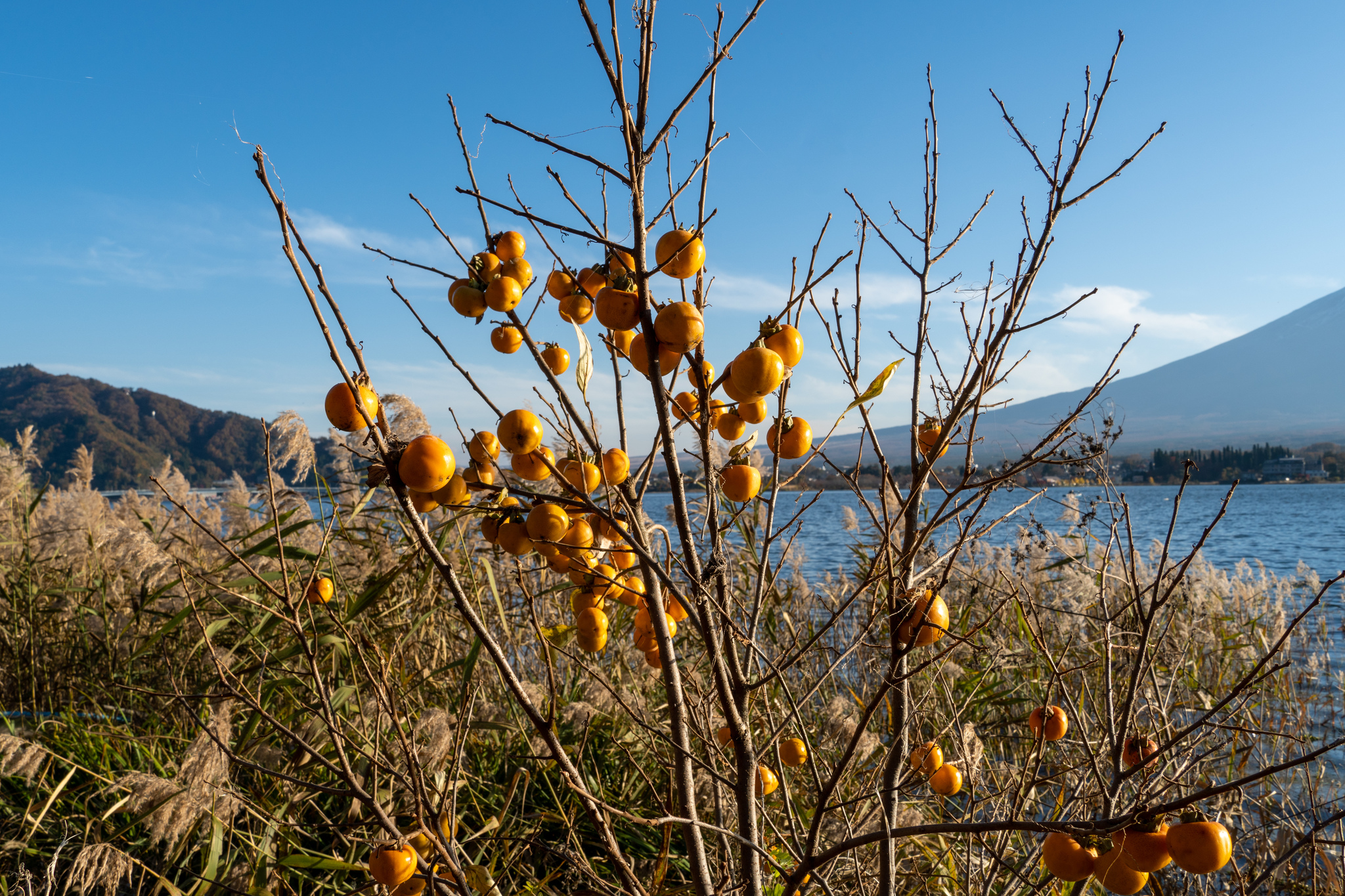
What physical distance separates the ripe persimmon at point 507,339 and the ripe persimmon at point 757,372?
39 centimetres

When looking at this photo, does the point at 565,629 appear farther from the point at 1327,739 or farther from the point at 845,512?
the point at 1327,739

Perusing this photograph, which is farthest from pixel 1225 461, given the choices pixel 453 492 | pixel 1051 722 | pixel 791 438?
pixel 453 492

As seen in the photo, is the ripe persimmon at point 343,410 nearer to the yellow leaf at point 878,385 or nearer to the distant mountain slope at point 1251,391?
the yellow leaf at point 878,385

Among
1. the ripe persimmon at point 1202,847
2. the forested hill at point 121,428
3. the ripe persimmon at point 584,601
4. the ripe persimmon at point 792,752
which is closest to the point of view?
the ripe persimmon at point 1202,847

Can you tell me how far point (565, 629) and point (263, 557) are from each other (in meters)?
2.08

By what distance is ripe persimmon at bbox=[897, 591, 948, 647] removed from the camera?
90cm

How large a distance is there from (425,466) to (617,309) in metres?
0.28

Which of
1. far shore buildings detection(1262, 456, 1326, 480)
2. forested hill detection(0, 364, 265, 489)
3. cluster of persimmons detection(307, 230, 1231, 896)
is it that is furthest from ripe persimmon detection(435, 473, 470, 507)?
far shore buildings detection(1262, 456, 1326, 480)

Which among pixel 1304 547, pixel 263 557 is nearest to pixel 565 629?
pixel 263 557

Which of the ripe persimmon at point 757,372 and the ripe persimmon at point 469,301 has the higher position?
the ripe persimmon at point 469,301

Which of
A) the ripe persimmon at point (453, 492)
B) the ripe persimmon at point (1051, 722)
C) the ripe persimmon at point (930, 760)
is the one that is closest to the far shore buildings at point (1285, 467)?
the ripe persimmon at point (1051, 722)

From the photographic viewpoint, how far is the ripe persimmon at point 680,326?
760 millimetres

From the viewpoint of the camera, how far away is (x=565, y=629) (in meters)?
1.87

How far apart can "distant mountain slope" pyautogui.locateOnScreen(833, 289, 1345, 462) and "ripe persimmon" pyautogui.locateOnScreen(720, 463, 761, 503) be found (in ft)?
207
